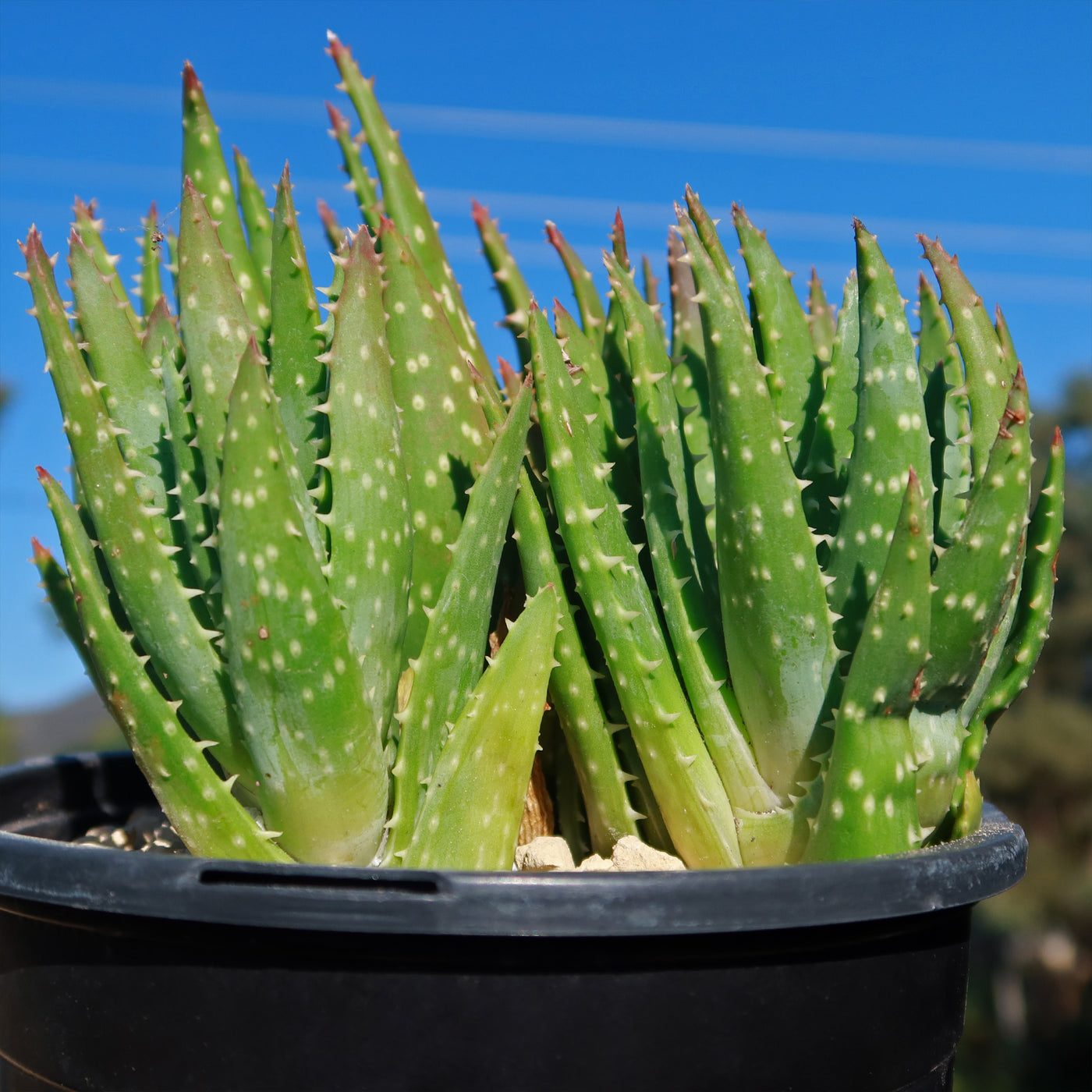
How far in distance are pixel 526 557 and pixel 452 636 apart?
10 centimetres

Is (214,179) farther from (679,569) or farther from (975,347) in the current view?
(975,347)

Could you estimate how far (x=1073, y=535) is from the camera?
1658cm

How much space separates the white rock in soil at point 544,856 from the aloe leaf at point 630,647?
0.35 ft

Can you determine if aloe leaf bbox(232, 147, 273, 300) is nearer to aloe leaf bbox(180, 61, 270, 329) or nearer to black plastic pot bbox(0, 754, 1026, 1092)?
aloe leaf bbox(180, 61, 270, 329)

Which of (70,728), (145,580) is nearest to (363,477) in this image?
(145,580)

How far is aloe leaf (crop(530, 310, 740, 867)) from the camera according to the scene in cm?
88

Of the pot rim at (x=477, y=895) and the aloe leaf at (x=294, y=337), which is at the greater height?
the aloe leaf at (x=294, y=337)

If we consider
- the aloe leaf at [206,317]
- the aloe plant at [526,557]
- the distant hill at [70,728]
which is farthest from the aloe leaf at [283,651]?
the distant hill at [70,728]

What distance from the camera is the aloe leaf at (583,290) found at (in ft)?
3.67

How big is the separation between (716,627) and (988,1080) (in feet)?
51.1

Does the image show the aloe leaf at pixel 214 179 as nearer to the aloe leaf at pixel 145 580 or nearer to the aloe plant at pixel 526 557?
the aloe plant at pixel 526 557

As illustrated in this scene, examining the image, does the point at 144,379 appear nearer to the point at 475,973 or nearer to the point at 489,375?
the point at 489,375

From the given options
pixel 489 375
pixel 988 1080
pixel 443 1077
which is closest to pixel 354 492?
pixel 489 375

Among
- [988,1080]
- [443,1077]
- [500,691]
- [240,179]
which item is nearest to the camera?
[443,1077]
